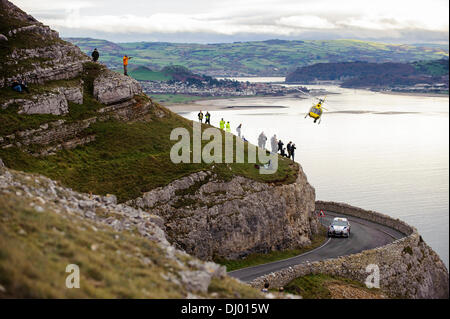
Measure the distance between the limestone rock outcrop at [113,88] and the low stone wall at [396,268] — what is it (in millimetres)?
25406

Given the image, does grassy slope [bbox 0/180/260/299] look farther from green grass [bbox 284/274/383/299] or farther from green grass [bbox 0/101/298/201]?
green grass [bbox 0/101/298/201]

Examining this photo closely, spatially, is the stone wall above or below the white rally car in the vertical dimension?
above

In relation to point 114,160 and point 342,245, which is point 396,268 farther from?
point 114,160

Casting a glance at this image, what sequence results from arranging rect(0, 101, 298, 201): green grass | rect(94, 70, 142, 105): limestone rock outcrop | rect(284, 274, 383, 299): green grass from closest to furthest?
rect(284, 274, 383, 299): green grass, rect(0, 101, 298, 201): green grass, rect(94, 70, 142, 105): limestone rock outcrop

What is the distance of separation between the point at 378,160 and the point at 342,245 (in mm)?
76222

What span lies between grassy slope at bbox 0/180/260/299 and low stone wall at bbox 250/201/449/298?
2036 cm

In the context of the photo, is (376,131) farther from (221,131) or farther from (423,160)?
(221,131)

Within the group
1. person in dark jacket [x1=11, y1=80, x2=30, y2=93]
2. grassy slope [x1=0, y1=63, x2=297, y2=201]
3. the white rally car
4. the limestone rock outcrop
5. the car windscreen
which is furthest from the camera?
the car windscreen

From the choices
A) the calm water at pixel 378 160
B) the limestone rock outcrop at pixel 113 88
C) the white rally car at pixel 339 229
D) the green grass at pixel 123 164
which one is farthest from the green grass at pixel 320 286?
the calm water at pixel 378 160

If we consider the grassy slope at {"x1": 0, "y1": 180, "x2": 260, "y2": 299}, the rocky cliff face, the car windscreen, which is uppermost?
the grassy slope at {"x1": 0, "y1": 180, "x2": 260, "y2": 299}

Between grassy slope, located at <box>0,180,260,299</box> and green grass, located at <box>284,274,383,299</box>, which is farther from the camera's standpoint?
green grass, located at <box>284,274,383,299</box>

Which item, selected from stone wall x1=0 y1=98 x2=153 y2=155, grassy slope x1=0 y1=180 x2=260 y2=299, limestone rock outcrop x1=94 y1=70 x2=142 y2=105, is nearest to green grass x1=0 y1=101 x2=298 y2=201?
stone wall x1=0 y1=98 x2=153 y2=155

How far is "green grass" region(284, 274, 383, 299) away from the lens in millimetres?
40094
